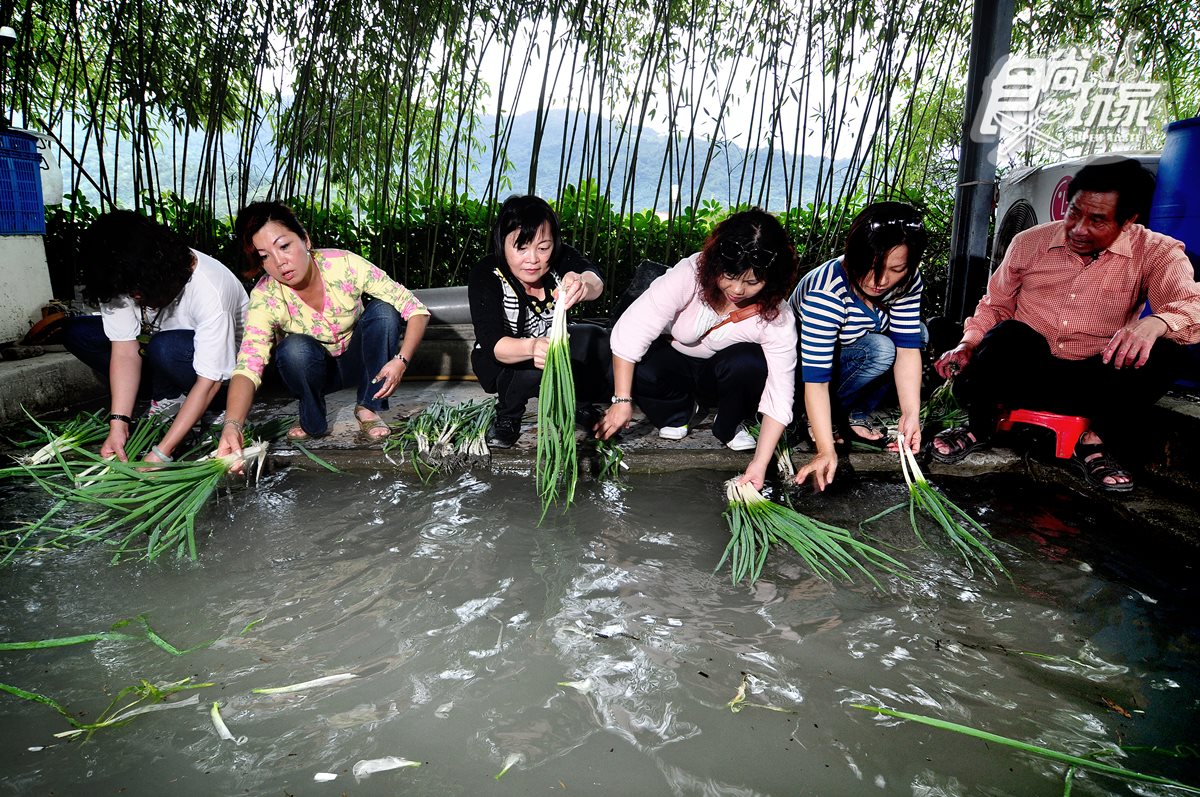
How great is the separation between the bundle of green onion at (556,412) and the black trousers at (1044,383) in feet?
5.12

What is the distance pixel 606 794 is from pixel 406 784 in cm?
33

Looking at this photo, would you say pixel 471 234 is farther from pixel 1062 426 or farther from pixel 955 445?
pixel 1062 426

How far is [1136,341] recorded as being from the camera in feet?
7.28

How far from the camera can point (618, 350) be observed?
2328 mm

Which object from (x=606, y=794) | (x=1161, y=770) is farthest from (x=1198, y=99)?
(x=606, y=794)

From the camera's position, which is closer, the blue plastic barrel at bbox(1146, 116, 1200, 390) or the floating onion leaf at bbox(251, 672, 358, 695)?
the floating onion leaf at bbox(251, 672, 358, 695)

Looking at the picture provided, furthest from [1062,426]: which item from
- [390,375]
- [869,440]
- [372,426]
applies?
[372,426]

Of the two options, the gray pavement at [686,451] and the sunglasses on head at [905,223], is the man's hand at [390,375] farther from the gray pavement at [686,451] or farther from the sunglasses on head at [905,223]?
the sunglasses on head at [905,223]

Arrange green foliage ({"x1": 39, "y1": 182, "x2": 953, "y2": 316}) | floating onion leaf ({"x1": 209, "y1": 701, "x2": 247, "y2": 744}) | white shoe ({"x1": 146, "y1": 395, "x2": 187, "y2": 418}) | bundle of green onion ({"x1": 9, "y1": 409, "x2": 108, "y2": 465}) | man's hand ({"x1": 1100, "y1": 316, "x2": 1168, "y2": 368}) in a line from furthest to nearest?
green foliage ({"x1": 39, "y1": 182, "x2": 953, "y2": 316}) < white shoe ({"x1": 146, "y1": 395, "x2": 187, "y2": 418}) < bundle of green onion ({"x1": 9, "y1": 409, "x2": 108, "y2": 465}) < man's hand ({"x1": 1100, "y1": 316, "x2": 1168, "y2": 368}) < floating onion leaf ({"x1": 209, "y1": 701, "x2": 247, "y2": 744})

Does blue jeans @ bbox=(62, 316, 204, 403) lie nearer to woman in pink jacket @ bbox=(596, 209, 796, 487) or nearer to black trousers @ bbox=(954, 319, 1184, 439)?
woman in pink jacket @ bbox=(596, 209, 796, 487)

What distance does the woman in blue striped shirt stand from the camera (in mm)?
2047

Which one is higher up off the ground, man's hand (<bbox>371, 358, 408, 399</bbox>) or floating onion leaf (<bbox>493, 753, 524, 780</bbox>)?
man's hand (<bbox>371, 358, 408, 399</bbox>)

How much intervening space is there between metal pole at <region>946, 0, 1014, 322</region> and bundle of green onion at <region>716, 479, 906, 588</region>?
7.13ft

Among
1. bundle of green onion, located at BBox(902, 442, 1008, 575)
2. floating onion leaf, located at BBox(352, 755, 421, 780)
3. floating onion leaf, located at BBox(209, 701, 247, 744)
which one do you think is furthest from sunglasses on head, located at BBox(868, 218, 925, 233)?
floating onion leaf, located at BBox(209, 701, 247, 744)
